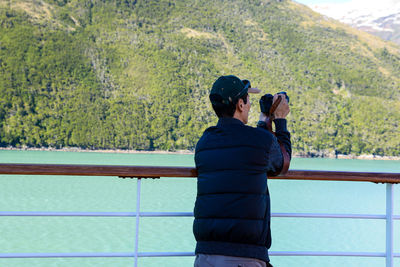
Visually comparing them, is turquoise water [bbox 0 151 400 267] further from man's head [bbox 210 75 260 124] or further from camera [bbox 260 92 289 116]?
man's head [bbox 210 75 260 124]

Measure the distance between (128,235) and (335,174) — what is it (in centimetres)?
1368

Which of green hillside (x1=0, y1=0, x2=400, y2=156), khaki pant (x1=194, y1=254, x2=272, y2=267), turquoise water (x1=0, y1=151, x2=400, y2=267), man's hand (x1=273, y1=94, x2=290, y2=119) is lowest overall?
turquoise water (x1=0, y1=151, x2=400, y2=267)

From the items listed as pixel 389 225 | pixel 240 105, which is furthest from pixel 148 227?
pixel 240 105

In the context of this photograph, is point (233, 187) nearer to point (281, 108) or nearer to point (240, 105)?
point (240, 105)

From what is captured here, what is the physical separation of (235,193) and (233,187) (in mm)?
17

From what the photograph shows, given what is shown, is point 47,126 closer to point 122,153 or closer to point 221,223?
point 122,153

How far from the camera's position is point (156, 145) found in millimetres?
55750

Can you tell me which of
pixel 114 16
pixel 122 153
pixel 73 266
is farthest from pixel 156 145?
pixel 73 266

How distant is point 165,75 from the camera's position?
62.2m

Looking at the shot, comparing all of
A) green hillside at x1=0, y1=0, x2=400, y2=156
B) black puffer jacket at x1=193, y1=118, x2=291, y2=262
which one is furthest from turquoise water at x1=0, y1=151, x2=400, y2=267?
green hillside at x1=0, y1=0, x2=400, y2=156

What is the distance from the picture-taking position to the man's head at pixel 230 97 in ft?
4.27

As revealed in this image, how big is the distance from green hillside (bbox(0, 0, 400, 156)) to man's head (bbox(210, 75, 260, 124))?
5253 centimetres

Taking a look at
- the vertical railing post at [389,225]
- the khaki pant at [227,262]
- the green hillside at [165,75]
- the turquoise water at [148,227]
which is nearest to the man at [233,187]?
the khaki pant at [227,262]

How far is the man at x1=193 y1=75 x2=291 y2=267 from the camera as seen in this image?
47.1 inches
